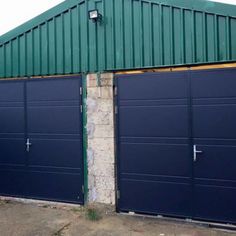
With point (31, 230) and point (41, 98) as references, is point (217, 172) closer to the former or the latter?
point (31, 230)

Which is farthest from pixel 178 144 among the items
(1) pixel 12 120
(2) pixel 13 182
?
(2) pixel 13 182

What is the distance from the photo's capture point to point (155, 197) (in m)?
6.21

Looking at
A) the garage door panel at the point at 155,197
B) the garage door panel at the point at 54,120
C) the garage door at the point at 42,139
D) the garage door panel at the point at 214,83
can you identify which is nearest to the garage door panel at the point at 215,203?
the garage door panel at the point at 155,197

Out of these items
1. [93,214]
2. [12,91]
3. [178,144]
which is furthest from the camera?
[12,91]

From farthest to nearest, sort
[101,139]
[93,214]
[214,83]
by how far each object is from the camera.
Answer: [101,139] → [93,214] → [214,83]

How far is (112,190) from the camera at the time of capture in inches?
259

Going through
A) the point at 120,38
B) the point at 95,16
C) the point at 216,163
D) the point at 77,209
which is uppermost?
the point at 95,16

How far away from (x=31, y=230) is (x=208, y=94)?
3636mm

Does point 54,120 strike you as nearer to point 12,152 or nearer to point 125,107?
point 12,152

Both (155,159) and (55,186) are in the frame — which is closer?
(155,159)

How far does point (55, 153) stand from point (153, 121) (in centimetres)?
214

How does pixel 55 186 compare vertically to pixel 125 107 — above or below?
below

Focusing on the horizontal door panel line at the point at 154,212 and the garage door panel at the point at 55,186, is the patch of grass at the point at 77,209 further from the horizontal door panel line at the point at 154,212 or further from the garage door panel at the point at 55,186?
the horizontal door panel line at the point at 154,212

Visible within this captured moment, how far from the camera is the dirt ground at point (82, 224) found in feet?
18.4
